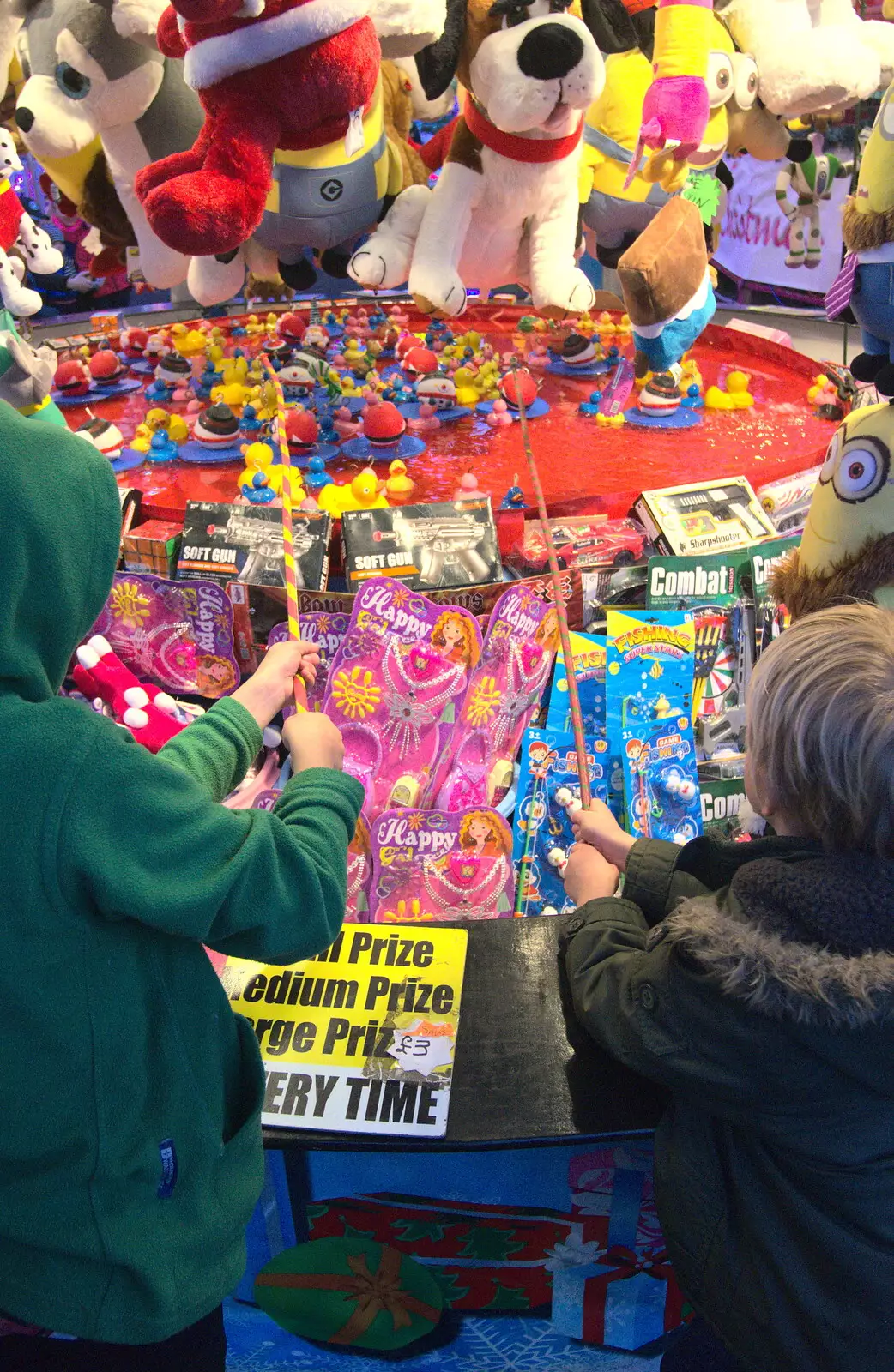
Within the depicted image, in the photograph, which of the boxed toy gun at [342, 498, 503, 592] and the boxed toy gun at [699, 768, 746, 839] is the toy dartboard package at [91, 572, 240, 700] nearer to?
the boxed toy gun at [342, 498, 503, 592]

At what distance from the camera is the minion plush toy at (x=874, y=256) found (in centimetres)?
154

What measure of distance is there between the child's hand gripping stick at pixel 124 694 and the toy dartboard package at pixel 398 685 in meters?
0.28

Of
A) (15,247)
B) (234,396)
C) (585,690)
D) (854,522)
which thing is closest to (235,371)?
(234,396)

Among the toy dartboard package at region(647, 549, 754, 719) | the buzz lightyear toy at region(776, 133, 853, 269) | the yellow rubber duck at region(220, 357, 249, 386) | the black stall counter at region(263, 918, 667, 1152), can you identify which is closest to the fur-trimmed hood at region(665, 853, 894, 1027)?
the black stall counter at region(263, 918, 667, 1152)

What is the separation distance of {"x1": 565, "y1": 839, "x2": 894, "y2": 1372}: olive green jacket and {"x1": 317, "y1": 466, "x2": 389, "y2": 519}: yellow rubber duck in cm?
175

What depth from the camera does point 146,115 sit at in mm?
2854

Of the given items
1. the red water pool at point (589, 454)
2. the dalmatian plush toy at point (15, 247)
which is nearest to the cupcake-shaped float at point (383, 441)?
the red water pool at point (589, 454)

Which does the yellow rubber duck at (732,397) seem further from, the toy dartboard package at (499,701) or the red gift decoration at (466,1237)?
the red gift decoration at (466,1237)

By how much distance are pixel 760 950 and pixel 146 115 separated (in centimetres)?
280

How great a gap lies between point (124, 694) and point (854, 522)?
4.03 feet

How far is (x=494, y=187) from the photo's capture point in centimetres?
273

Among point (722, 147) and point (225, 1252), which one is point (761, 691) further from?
point (722, 147)

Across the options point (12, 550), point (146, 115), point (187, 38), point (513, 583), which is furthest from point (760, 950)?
point (146, 115)

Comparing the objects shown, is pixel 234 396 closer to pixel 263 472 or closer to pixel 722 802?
pixel 263 472
